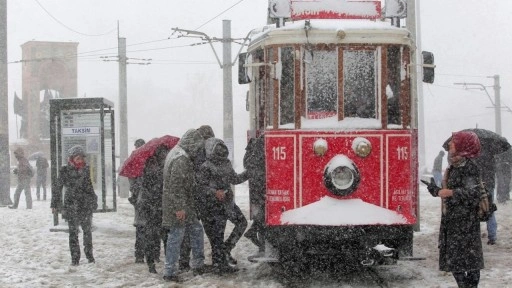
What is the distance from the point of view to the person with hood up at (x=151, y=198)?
943cm

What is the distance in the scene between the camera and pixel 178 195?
866 cm

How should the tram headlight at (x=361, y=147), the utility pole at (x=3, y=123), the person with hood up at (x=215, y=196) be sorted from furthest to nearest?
the utility pole at (x=3, y=123) < the person with hood up at (x=215, y=196) < the tram headlight at (x=361, y=147)

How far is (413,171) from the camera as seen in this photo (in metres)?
8.70

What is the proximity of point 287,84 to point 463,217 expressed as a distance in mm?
3079

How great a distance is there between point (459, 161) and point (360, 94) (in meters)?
2.50

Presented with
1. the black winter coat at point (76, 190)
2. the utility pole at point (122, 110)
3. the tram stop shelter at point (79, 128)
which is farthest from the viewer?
the utility pole at point (122, 110)

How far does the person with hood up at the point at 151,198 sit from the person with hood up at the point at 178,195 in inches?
20.9

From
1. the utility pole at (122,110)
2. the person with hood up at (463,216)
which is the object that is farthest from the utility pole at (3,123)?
the person with hood up at (463,216)

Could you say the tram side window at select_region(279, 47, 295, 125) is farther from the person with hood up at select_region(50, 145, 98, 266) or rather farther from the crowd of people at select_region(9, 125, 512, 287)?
the person with hood up at select_region(50, 145, 98, 266)

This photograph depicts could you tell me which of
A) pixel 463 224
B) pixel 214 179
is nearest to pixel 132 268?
pixel 214 179

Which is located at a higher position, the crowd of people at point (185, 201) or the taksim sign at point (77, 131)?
the taksim sign at point (77, 131)

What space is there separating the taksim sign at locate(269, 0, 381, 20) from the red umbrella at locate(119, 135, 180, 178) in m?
2.20

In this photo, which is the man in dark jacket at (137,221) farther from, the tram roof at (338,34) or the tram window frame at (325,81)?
the tram roof at (338,34)

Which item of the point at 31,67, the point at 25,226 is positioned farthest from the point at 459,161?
the point at 31,67
